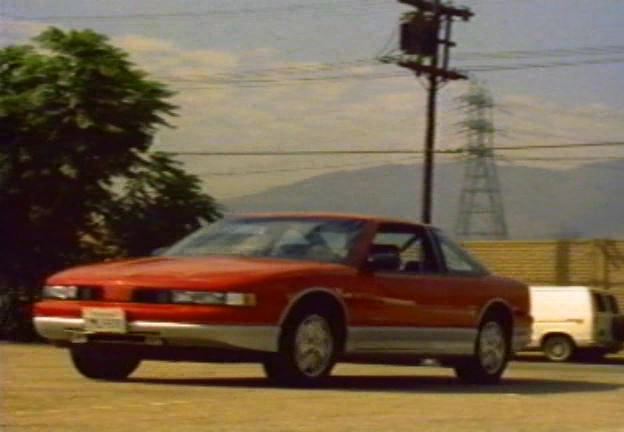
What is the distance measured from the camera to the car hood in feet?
39.9

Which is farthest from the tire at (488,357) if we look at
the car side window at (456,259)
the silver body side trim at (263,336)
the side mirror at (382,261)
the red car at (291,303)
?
the side mirror at (382,261)

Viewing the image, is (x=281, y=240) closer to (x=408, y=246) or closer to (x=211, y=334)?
(x=408, y=246)

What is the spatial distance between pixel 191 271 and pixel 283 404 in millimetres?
1784

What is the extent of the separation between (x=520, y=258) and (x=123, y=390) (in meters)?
33.8

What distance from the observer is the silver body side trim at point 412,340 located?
13148 millimetres

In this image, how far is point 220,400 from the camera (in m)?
11.1

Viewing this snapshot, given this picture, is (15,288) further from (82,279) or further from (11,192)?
(82,279)

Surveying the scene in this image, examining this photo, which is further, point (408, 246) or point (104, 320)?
point (408, 246)

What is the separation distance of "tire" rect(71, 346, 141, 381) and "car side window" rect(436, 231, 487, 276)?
297 centimetres

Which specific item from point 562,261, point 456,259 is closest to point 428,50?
point 562,261

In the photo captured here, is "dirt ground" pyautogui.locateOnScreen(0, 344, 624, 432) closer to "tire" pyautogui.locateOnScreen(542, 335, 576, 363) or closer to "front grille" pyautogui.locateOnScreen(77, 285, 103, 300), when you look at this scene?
"front grille" pyautogui.locateOnScreen(77, 285, 103, 300)

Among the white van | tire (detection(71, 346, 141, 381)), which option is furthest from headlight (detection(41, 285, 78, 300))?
the white van

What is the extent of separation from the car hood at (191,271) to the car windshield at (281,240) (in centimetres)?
24

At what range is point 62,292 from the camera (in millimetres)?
12680
